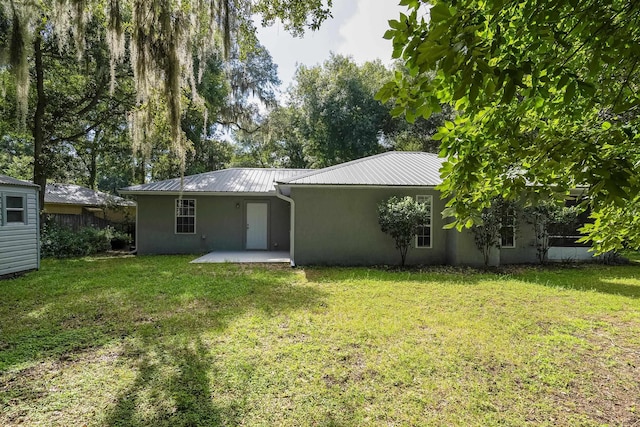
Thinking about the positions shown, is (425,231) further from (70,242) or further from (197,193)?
(70,242)

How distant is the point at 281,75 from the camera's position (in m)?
21.8

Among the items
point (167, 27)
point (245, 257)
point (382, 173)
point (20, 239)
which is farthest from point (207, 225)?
point (167, 27)

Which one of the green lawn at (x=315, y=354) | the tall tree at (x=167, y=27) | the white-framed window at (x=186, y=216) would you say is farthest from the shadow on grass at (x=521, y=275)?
the white-framed window at (x=186, y=216)

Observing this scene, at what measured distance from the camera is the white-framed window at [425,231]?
9.73m

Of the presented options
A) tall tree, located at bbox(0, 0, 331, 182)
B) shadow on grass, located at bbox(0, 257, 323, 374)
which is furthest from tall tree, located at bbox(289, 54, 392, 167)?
tall tree, located at bbox(0, 0, 331, 182)

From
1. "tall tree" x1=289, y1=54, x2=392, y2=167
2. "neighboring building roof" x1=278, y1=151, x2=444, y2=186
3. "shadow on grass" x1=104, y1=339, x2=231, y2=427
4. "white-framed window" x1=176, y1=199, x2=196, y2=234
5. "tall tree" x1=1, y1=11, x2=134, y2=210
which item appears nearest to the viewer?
"shadow on grass" x1=104, y1=339, x2=231, y2=427

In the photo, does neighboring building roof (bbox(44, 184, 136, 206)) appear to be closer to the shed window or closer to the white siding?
the white siding

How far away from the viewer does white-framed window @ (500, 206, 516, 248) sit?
9.34 meters

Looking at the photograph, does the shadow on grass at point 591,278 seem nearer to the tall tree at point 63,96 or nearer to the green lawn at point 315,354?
the green lawn at point 315,354

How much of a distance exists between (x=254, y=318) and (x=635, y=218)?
448 cm

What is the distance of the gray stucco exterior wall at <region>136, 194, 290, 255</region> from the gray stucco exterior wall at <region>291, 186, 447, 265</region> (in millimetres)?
3091

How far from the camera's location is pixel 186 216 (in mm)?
12070

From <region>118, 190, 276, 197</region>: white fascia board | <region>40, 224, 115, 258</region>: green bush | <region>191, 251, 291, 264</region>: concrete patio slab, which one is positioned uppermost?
<region>118, 190, 276, 197</region>: white fascia board

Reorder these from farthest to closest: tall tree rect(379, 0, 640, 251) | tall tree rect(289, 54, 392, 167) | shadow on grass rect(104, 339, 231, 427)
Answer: tall tree rect(289, 54, 392, 167)
shadow on grass rect(104, 339, 231, 427)
tall tree rect(379, 0, 640, 251)
